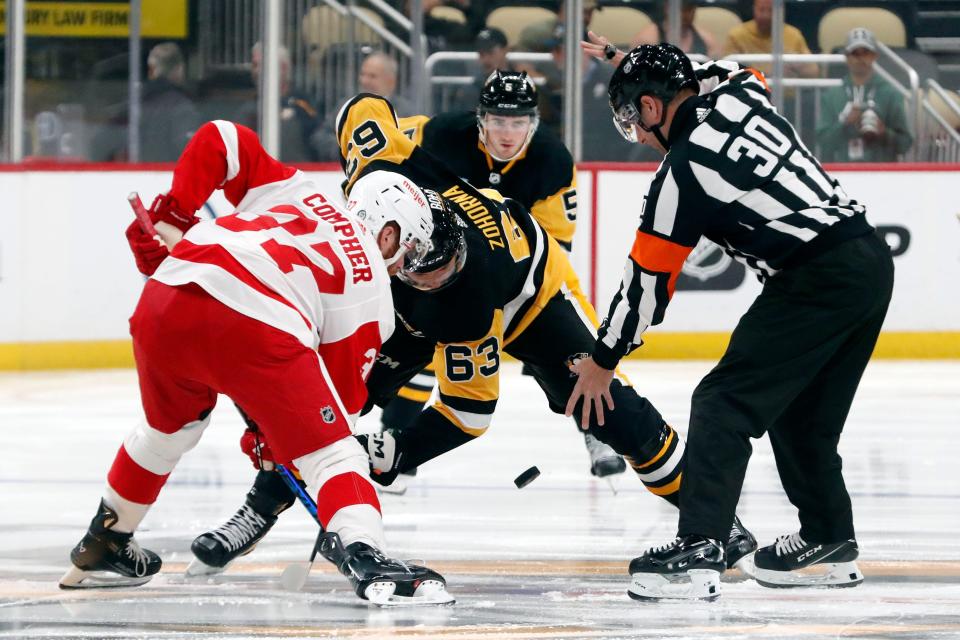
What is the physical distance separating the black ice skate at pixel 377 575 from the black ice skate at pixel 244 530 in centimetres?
57

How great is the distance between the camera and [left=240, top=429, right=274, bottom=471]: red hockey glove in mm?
3430

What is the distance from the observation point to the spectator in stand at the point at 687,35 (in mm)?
8688

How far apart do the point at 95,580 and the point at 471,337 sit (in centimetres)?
104

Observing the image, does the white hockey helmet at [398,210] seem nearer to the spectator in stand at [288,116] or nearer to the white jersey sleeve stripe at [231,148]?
the white jersey sleeve stripe at [231,148]

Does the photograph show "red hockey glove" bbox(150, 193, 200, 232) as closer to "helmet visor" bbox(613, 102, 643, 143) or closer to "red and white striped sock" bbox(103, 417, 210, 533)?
"red and white striped sock" bbox(103, 417, 210, 533)

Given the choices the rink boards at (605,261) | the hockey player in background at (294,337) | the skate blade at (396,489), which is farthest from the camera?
the rink boards at (605,261)

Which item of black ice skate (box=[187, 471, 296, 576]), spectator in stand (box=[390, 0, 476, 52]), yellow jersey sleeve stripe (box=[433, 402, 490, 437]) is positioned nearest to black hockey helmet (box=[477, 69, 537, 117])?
yellow jersey sleeve stripe (box=[433, 402, 490, 437])

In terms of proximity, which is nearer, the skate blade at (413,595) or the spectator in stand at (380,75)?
the skate blade at (413,595)

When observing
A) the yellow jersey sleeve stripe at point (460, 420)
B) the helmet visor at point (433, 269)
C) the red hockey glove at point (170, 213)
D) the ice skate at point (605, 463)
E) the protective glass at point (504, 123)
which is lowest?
the ice skate at point (605, 463)

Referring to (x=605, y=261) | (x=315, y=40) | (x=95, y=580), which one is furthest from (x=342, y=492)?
(x=315, y=40)

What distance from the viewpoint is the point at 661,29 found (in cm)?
870

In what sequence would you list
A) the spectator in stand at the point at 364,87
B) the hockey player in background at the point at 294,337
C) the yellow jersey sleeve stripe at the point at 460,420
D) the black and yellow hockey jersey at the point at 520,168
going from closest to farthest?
1. the hockey player in background at the point at 294,337
2. the yellow jersey sleeve stripe at the point at 460,420
3. the black and yellow hockey jersey at the point at 520,168
4. the spectator in stand at the point at 364,87

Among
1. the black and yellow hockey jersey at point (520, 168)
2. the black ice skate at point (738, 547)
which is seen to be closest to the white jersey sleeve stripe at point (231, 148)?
the black ice skate at point (738, 547)

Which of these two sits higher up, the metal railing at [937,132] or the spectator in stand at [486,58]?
the spectator in stand at [486,58]
